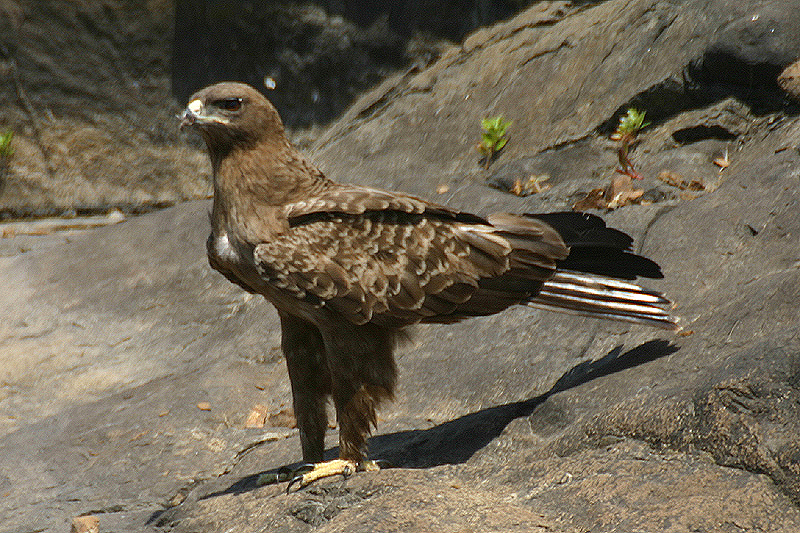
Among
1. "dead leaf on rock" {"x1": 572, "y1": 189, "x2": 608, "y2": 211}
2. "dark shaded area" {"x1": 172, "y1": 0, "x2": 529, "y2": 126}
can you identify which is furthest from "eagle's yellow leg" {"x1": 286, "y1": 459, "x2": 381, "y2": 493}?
"dark shaded area" {"x1": 172, "y1": 0, "x2": 529, "y2": 126}

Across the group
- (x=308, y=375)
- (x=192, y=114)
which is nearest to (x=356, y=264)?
(x=308, y=375)

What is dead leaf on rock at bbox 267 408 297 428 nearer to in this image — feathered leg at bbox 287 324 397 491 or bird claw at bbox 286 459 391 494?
bird claw at bbox 286 459 391 494

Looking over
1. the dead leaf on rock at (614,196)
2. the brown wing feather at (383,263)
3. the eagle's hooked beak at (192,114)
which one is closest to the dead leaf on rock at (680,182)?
the dead leaf on rock at (614,196)

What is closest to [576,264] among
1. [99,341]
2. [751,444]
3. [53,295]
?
[751,444]

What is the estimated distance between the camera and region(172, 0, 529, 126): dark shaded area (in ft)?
30.7

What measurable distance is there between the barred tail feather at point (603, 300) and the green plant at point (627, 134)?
6.08ft

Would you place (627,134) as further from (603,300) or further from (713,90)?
(603,300)

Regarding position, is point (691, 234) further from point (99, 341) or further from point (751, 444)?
point (99, 341)

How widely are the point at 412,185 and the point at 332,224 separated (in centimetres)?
327

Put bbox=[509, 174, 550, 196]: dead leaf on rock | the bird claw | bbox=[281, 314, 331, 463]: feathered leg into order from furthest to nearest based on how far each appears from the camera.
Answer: bbox=[509, 174, 550, 196]: dead leaf on rock
bbox=[281, 314, 331, 463]: feathered leg
the bird claw

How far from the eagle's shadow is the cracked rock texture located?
18mm

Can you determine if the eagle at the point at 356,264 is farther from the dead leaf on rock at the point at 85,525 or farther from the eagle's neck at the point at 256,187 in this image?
the dead leaf on rock at the point at 85,525

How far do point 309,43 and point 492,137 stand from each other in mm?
3346

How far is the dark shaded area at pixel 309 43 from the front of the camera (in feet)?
30.7
